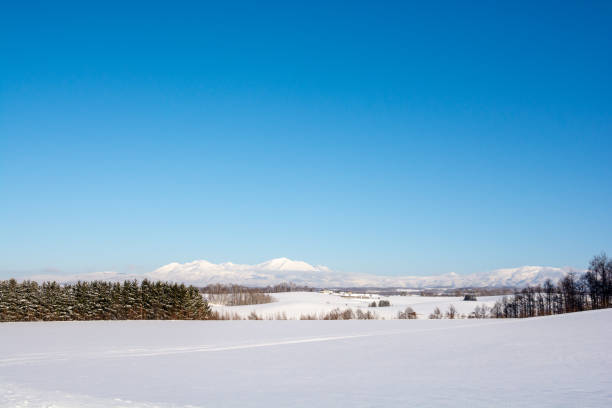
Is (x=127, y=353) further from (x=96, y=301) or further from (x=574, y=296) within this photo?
(x=574, y=296)

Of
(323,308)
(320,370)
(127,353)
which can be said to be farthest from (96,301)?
(323,308)

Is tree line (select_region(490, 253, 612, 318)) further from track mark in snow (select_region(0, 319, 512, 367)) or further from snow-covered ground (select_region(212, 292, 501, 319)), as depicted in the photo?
track mark in snow (select_region(0, 319, 512, 367))

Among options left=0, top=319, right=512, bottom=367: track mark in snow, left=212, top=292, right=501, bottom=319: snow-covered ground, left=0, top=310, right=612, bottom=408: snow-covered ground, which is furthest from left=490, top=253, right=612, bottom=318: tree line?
left=0, top=319, right=512, bottom=367: track mark in snow

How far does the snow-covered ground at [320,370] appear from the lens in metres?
10.8

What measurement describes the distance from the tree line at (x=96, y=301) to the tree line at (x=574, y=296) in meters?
47.7

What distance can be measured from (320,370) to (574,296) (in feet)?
215

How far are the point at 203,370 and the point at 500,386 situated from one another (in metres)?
8.77

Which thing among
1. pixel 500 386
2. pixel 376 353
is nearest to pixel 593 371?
pixel 500 386

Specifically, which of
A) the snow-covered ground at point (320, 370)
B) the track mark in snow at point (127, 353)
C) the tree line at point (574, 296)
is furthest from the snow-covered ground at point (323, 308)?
the snow-covered ground at point (320, 370)

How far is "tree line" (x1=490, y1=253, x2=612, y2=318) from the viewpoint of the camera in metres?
66.0

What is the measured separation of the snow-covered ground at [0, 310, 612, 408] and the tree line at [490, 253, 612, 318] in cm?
4470

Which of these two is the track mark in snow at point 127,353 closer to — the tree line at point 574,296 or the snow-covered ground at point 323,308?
the snow-covered ground at point 323,308

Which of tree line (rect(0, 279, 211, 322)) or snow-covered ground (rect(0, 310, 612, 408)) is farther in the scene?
tree line (rect(0, 279, 211, 322))

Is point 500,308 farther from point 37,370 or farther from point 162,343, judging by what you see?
point 37,370
